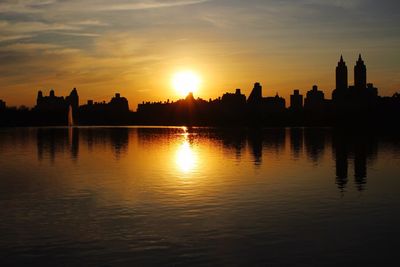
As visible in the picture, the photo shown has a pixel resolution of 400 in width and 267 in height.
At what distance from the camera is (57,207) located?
112 feet

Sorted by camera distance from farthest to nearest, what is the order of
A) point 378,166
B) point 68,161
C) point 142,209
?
point 68,161
point 378,166
point 142,209

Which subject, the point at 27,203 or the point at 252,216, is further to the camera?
the point at 27,203

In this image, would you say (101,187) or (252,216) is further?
(101,187)

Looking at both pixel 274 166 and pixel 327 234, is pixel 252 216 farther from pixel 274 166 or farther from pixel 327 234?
pixel 274 166

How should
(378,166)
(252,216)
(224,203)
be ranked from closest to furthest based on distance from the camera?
(252,216)
(224,203)
(378,166)

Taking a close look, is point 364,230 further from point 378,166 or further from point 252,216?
point 378,166

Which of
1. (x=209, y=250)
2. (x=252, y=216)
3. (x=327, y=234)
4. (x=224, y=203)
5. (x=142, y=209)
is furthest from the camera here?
(x=224, y=203)

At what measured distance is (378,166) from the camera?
6431 centimetres

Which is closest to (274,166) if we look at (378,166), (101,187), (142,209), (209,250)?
(378,166)

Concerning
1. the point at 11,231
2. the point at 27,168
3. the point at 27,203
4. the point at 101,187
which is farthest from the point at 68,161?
the point at 11,231

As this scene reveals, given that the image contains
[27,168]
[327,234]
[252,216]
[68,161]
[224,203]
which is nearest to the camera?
[327,234]

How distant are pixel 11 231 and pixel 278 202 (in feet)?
58.9

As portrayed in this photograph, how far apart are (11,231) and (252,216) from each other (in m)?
13.6

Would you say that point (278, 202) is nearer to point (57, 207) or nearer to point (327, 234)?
point (327, 234)
